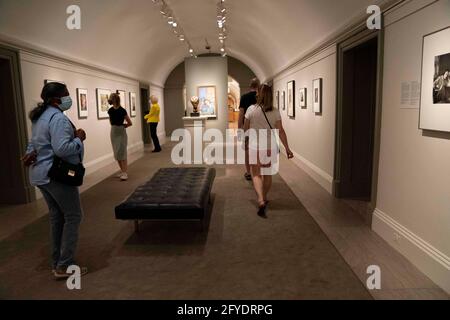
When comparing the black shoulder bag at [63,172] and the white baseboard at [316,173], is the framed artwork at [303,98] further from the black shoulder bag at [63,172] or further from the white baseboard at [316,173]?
the black shoulder bag at [63,172]

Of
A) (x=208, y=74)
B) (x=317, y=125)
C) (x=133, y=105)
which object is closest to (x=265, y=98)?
(x=317, y=125)

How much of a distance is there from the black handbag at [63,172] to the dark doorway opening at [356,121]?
4.61 meters

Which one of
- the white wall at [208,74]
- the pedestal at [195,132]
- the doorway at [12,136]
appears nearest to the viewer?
the doorway at [12,136]

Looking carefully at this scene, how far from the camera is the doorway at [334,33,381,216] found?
6.11 meters

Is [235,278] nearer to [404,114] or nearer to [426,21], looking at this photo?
[404,114]

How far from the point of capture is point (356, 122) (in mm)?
6258

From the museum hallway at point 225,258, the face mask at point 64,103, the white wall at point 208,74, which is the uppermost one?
the white wall at point 208,74

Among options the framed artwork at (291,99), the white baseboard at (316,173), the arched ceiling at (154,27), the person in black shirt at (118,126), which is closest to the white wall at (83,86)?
the arched ceiling at (154,27)

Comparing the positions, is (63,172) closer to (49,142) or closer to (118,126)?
(49,142)

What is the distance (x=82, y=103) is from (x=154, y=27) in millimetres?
3788

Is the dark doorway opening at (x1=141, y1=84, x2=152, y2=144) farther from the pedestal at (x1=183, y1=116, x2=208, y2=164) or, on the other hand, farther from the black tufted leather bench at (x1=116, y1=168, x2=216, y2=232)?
the black tufted leather bench at (x1=116, y1=168, x2=216, y2=232)

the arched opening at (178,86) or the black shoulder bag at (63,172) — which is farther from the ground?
the arched opening at (178,86)

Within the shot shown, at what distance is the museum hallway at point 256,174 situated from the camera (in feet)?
10.8
